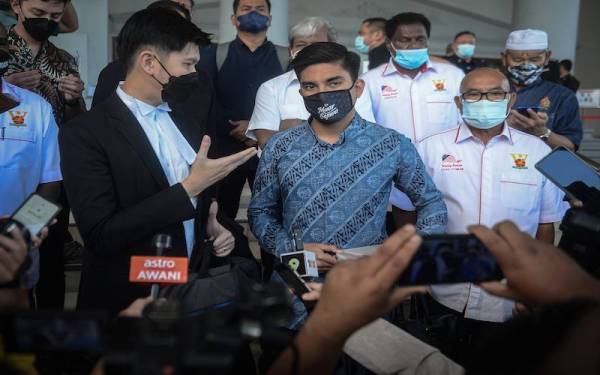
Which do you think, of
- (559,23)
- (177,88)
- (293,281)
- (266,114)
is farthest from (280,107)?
(559,23)

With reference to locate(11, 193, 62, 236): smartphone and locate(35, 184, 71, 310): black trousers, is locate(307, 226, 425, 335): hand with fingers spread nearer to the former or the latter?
locate(11, 193, 62, 236): smartphone

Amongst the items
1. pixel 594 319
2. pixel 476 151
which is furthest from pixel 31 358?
pixel 476 151

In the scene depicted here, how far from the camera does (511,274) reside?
1.20 metres

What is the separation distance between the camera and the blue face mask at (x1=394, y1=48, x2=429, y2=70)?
3852 mm

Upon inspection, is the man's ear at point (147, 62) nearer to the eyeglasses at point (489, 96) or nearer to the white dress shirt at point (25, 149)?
the white dress shirt at point (25, 149)

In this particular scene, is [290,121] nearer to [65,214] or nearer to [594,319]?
[65,214]

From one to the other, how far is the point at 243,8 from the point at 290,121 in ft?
3.45

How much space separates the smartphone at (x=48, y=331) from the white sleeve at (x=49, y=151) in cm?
193

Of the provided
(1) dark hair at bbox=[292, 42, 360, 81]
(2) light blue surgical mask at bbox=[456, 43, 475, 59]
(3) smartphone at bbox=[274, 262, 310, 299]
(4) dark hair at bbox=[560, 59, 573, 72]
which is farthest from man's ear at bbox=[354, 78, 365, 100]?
(4) dark hair at bbox=[560, 59, 573, 72]

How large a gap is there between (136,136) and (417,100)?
197 centimetres

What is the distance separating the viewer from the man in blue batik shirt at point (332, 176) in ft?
8.20

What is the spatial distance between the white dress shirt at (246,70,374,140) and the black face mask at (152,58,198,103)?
1.08 m

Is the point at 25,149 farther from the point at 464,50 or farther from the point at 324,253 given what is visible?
the point at 464,50

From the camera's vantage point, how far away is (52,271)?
10.7 feet
